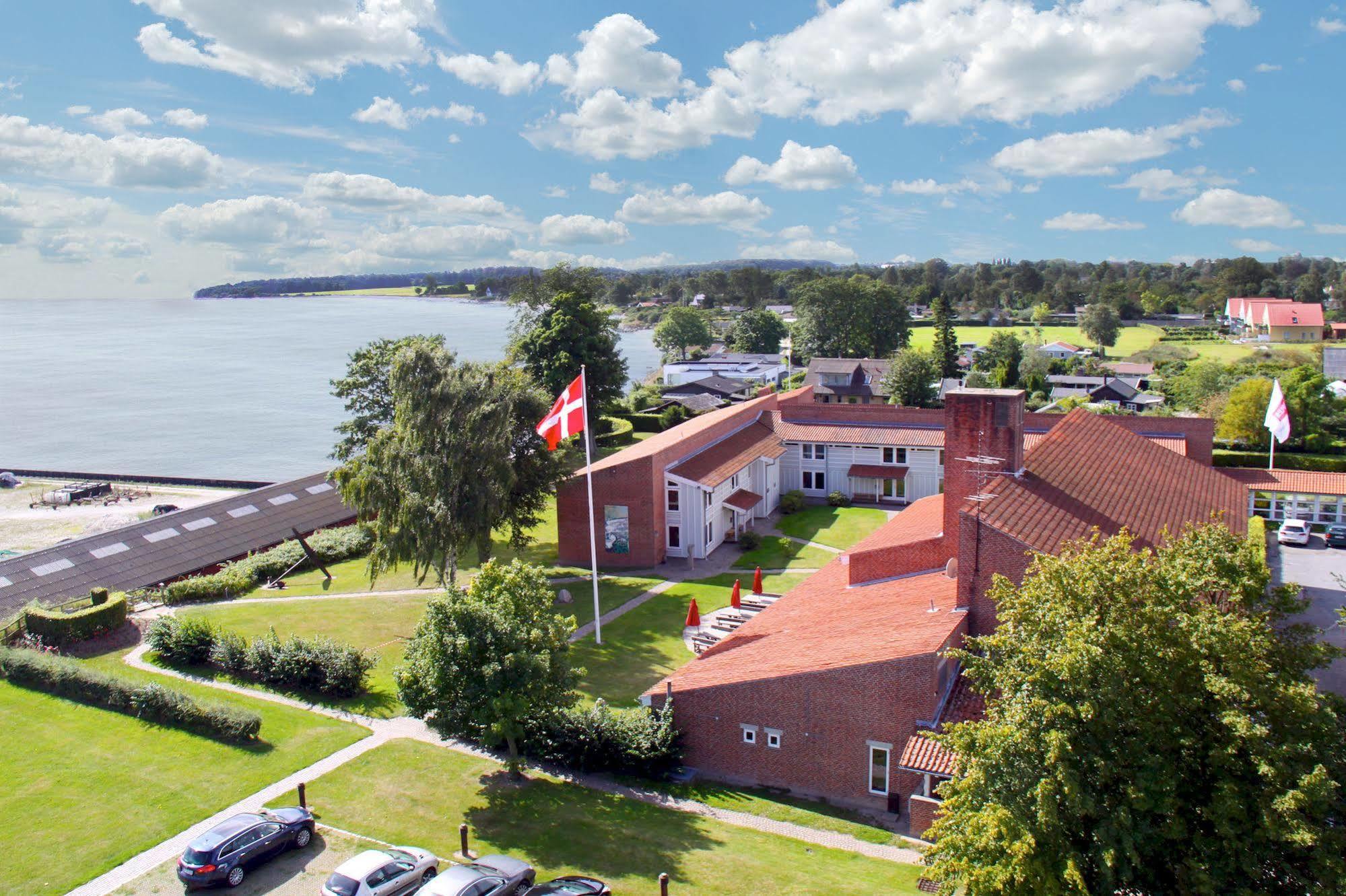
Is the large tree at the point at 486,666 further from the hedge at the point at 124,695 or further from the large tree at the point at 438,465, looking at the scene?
the large tree at the point at 438,465

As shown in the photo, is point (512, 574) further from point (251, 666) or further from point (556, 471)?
point (556, 471)

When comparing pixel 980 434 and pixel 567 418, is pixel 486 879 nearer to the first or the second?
pixel 567 418

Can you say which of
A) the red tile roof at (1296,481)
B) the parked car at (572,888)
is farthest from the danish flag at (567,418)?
the red tile roof at (1296,481)

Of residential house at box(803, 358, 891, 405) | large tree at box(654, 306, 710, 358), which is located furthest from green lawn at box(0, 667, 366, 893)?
large tree at box(654, 306, 710, 358)

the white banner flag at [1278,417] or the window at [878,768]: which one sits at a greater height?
the white banner flag at [1278,417]

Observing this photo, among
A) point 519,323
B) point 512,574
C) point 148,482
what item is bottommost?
point 148,482

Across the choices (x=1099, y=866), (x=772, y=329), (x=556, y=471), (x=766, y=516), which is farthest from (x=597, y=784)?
(x=772, y=329)
